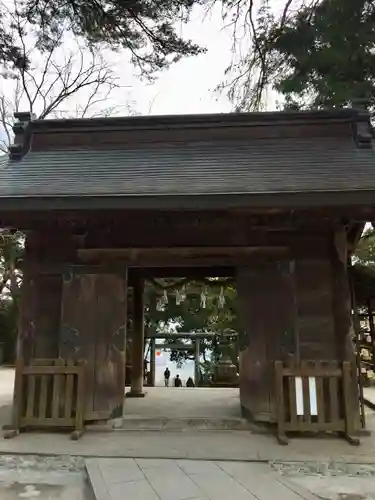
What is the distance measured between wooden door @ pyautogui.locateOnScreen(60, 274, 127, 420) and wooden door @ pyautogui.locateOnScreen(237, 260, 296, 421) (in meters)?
1.29

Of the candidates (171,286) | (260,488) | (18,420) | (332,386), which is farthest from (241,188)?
(171,286)

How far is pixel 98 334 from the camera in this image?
4.41m

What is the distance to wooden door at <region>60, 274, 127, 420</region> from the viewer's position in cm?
432

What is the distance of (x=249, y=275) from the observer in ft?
14.7

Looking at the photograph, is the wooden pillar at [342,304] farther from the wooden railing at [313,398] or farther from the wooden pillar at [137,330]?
the wooden pillar at [137,330]

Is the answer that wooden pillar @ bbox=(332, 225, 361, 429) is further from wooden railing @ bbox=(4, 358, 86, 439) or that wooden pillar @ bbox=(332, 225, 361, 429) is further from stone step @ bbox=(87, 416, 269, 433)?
wooden railing @ bbox=(4, 358, 86, 439)

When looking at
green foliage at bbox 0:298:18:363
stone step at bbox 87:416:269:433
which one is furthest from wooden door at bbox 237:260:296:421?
green foliage at bbox 0:298:18:363

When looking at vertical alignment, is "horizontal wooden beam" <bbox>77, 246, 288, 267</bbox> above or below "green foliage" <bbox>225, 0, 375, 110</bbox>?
below

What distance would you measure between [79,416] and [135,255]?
170cm

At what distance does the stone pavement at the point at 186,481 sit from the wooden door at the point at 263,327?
114 centimetres

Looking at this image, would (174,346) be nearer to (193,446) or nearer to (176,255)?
(176,255)

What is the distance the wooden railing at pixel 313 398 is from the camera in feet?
12.9

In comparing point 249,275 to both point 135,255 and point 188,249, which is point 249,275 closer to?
point 188,249

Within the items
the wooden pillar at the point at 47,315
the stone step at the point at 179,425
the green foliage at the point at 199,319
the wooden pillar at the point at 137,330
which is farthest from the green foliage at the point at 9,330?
the stone step at the point at 179,425
